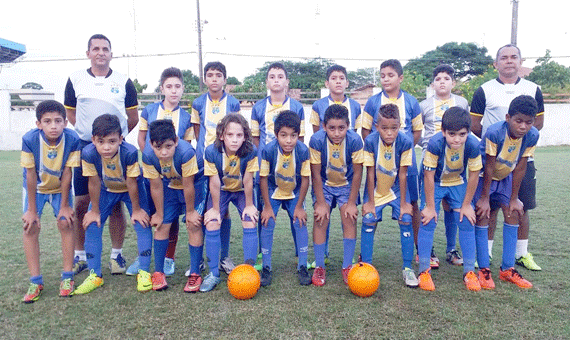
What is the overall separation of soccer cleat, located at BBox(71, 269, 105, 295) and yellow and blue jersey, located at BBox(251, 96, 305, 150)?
196 centimetres

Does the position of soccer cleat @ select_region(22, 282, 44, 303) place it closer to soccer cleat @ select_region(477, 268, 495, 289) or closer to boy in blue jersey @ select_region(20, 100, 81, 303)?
boy in blue jersey @ select_region(20, 100, 81, 303)

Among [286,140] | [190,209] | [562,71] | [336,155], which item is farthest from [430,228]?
[562,71]

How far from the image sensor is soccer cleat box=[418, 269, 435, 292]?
3.68 m

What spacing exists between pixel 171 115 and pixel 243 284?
194cm

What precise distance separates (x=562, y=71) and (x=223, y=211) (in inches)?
1136

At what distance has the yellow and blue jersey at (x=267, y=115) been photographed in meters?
4.54

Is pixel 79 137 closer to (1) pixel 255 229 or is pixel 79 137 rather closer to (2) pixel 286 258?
(1) pixel 255 229

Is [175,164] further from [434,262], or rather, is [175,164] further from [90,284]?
[434,262]

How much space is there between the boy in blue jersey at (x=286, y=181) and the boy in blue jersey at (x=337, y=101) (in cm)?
77

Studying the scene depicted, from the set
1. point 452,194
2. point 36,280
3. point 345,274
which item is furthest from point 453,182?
point 36,280

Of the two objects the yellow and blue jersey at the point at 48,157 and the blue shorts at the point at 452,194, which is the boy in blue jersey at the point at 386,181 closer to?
the blue shorts at the point at 452,194

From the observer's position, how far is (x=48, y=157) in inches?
148

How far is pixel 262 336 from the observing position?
287cm

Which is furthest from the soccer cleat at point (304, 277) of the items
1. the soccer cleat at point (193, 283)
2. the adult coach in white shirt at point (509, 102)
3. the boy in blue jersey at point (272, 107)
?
the adult coach in white shirt at point (509, 102)
